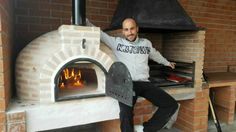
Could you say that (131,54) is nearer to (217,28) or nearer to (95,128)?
(95,128)

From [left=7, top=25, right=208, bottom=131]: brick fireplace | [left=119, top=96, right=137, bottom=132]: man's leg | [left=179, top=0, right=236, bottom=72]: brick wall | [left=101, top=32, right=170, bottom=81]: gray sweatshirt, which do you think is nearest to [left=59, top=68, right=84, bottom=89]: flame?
[left=7, top=25, right=208, bottom=131]: brick fireplace

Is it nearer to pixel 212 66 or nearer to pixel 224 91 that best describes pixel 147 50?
pixel 224 91

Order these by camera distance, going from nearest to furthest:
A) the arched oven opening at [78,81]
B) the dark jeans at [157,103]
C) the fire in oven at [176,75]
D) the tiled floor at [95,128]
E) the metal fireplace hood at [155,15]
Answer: the arched oven opening at [78,81]
the dark jeans at [157,103]
the metal fireplace hood at [155,15]
the fire in oven at [176,75]
the tiled floor at [95,128]

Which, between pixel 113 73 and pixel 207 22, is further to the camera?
pixel 207 22

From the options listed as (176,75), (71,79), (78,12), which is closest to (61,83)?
(71,79)

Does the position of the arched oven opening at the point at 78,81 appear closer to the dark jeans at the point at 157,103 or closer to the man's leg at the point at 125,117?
the man's leg at the point at 125,117

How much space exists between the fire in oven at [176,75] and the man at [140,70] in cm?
37

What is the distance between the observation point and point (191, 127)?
280 cm

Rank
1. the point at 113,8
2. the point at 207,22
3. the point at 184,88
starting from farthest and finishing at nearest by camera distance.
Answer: the point at 207,22, the point at 113,8, the point at 184,88

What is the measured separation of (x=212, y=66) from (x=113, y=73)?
2380mm

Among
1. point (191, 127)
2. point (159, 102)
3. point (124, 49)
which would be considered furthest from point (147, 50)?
point (191, 127)

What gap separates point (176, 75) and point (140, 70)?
0.87 metres

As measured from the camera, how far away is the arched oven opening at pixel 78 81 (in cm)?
189

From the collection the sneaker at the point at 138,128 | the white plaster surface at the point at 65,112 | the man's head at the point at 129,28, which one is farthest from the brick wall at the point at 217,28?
the white plaster surface at the point at 65,112
